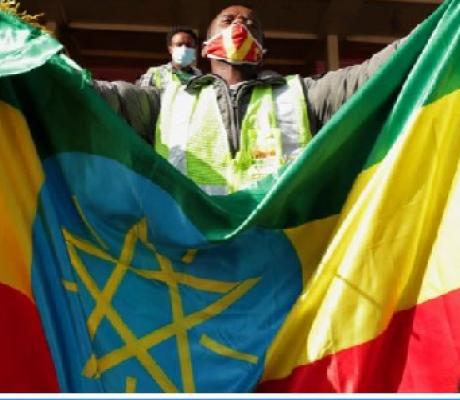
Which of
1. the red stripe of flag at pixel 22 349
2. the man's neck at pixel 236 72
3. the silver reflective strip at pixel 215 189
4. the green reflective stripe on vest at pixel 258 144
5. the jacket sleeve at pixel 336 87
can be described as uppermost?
the man's neck at pixel 236 72

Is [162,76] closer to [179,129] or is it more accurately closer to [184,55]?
[184,55]

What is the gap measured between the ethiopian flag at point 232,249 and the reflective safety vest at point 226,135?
0.41 feet

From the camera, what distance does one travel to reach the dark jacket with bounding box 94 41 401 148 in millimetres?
2600

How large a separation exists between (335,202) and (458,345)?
0.48 metres

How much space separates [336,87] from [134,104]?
546mm

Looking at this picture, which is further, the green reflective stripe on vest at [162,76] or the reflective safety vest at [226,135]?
the green reflective stripe on vest at [162,76]

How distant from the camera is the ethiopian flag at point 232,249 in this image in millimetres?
2045

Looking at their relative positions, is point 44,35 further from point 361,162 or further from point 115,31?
point 115,31

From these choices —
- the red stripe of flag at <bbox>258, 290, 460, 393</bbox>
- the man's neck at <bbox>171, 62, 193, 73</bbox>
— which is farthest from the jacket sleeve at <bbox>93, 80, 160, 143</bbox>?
the man's neck at <bbox>171, 62, 193, 73</bbox>

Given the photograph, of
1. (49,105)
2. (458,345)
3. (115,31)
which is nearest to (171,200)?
(49,105)

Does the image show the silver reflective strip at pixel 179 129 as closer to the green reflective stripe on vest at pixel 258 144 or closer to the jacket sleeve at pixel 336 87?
the green reflective stripe on vest at pixel 258 144

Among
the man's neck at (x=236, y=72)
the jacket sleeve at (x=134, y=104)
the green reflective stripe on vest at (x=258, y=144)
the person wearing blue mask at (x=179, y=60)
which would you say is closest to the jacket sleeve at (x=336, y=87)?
the green reflective stripe on vest at (x=258, y=144)

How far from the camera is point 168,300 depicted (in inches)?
86.8

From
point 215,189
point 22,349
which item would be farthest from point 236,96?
point 22,349
